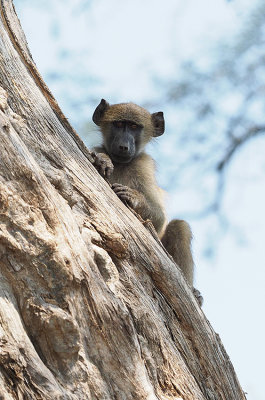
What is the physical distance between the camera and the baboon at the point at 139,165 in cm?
600

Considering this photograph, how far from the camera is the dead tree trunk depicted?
2.91 m

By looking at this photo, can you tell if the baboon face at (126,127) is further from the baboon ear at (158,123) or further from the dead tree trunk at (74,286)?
the dead tree trunk at (74,286)

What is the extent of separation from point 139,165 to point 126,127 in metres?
0.69

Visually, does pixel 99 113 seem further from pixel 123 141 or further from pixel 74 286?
pixel 74 286

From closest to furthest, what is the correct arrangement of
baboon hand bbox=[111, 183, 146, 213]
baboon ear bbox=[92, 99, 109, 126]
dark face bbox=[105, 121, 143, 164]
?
baboon hand bbox=[111, 183, 146, 213]
dark face bbox=[105, 121, 143, 164]
baboon ear bbox=[92, 99, 109, 126]

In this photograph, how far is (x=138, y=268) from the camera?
3746 millimetres

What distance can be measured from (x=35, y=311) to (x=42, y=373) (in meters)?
0.32

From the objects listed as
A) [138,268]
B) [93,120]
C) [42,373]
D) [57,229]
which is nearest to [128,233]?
[138,268]

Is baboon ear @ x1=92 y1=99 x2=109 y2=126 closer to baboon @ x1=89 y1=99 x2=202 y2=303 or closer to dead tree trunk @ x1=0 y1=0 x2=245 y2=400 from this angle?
baboon @ x1=89 y1=99 x2=202 y2=303

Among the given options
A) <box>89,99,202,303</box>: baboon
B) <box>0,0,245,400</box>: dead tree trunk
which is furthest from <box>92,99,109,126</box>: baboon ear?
<box>0,0,245,400</box>: dead tree trunk

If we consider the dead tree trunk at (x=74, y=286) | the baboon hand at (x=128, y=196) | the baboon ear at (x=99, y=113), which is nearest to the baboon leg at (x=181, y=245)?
the baboon hand at (x=128, y=196)

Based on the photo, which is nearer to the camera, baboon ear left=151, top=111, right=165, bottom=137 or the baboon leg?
the baboon leg

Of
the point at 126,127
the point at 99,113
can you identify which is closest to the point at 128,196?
the point at 126,127

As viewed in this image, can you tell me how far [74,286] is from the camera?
3.08 metres
